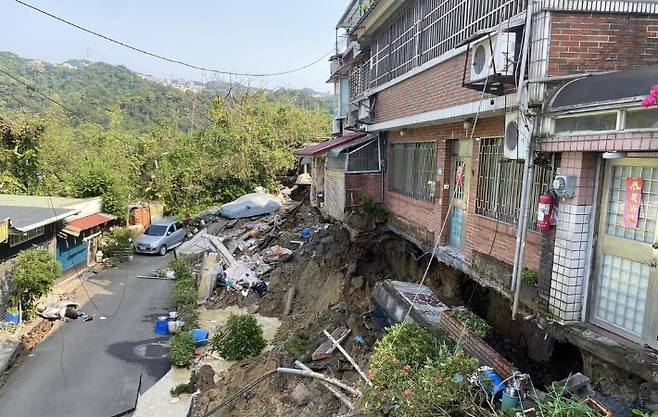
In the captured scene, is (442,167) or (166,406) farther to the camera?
(166,406)

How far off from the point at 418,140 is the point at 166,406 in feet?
29.8

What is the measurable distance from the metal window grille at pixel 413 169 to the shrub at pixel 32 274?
1252cm

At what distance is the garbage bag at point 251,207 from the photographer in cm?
3020

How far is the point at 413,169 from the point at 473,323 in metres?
4.65

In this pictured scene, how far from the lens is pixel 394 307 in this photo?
906 cm

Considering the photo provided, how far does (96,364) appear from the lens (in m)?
14.0

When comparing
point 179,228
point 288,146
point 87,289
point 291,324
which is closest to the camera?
point 291,324

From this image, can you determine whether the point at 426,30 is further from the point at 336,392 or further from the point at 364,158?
the point at 336,392

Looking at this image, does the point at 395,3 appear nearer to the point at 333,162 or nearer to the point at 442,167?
the point at 442,167

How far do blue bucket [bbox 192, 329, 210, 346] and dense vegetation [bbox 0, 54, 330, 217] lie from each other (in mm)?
14449

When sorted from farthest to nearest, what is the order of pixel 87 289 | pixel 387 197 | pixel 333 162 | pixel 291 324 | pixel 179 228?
pixel 179 228 → pixel 87 289 → pixel 291 324 → pixel 333 162 → pixel 387 197

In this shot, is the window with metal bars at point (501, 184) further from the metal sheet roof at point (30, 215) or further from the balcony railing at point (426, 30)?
the metal sheet roof at point (30, 215)

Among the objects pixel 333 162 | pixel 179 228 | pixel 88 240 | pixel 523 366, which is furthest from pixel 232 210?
pixel 523 366

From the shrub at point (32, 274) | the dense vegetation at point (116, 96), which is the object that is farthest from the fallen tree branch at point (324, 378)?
the dense vegetation at point (116, 96)
